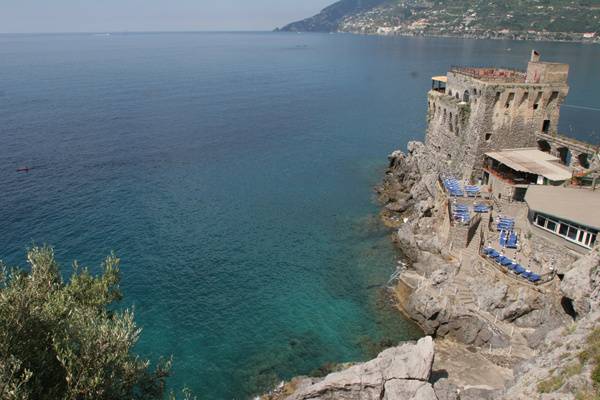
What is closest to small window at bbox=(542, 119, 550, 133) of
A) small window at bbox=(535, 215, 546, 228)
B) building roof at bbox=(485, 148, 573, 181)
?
building roof at bbox=(485, 148, 573, 181)

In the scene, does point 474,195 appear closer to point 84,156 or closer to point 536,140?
point 536,140

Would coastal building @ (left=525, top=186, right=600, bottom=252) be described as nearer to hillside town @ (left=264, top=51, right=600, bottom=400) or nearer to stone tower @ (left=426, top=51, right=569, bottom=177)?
hillside town @ (left=264, top=51, right=600, bottom=400)

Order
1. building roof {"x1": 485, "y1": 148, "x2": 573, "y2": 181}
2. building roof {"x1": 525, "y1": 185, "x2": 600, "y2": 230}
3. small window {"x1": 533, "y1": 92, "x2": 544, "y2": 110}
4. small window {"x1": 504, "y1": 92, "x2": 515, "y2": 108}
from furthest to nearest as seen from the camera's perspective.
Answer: small window {"x1": 533, "y1": 92, "x2": 544, "y2": 110} → small window {"x1": 504, "y1": 92, "x2": 515, "y2": 108} → building roof {"x1": 485, "y1": 148, "x2": 573, "y2": 181} → building roof {"x1": 525, "y1": 185, "x2": 600, "y2": 230}

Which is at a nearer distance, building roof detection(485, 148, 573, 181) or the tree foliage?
the tree foliage

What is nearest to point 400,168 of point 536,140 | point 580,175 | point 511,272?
point 536,140

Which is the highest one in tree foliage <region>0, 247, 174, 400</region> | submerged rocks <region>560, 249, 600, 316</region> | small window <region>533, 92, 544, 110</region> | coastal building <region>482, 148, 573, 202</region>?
small window <region>533, 92, 544, 110</region>

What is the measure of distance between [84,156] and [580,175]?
235 feet

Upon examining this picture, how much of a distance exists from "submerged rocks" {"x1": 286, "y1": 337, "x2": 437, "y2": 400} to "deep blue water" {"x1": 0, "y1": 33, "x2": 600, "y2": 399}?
23.6 feet

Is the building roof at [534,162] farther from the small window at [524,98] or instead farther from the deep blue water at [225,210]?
the deep blue water at [225,210]

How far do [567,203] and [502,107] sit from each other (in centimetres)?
1560

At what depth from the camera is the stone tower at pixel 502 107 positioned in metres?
48.4

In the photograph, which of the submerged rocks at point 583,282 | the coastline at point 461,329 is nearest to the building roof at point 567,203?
the submerged rocks at point 583,282

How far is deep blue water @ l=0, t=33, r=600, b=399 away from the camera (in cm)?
3706

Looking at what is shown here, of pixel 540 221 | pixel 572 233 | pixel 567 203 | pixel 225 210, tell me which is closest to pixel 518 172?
pixel 540 221
